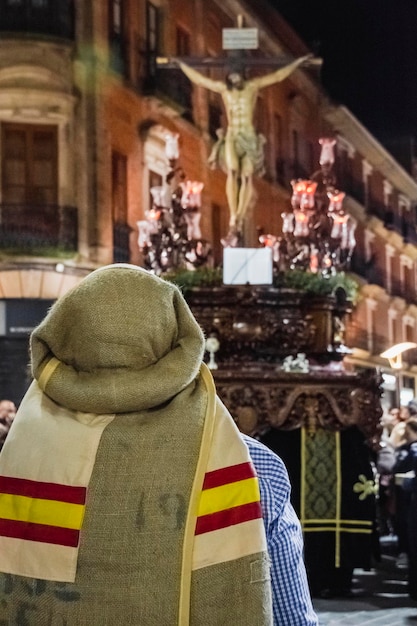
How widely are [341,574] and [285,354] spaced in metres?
1.68

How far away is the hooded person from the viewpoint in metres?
1.50

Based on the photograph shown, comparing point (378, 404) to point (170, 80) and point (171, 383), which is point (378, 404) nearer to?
point (171, 383)

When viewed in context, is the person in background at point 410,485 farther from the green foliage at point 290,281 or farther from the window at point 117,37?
the window at point 117,37

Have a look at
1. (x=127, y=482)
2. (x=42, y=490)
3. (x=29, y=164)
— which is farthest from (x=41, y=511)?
(x=29, y=164)

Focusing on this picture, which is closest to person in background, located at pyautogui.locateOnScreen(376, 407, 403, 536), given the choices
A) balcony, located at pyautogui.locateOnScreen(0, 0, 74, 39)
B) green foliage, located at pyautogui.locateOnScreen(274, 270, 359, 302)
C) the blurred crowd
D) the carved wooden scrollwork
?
the blurred crowd

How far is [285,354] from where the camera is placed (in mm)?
7336

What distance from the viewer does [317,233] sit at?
26.7 ft

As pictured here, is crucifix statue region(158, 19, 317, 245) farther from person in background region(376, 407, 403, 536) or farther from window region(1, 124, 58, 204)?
window region(1, 124, 58, 204)

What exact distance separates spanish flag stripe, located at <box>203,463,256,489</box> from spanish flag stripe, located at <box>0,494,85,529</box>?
0.67 feet

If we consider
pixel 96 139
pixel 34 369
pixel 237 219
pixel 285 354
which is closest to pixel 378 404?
pixel 285 354

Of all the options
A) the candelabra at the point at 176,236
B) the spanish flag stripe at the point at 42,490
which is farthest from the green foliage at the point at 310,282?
the spanish flag stripe at the point at 42,490

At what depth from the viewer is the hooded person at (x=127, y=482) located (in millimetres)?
1495

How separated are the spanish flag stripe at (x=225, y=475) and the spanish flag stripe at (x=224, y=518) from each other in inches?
1.7

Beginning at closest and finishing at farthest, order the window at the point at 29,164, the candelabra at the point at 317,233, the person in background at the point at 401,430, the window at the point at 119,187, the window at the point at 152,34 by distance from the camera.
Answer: the person in background at the point at 401,430 → the candelabra at the point at 317,233 → the window at the point at 29,164 → the window at the point at 119,187 → the window at the point at 152,34
